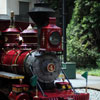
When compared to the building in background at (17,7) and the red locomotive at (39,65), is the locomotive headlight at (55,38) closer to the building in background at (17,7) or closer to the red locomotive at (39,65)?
the red locomotive at (39,65)

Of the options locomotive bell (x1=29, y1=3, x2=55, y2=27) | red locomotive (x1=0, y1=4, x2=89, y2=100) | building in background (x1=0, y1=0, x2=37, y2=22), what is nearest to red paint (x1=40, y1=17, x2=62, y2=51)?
red locomotive (x1=0, y1=4, x2=89, y2=100)

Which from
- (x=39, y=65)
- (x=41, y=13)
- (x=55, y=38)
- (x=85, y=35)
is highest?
(x=41, y=13)

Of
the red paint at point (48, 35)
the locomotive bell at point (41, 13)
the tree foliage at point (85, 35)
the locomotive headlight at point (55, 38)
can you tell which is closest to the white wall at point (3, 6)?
the tree foliage at point (85, 35)

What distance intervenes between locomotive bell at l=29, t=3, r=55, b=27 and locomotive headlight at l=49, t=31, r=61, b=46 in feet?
1.62

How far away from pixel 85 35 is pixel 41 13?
46.3 ft

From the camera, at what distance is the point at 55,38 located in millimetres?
7594

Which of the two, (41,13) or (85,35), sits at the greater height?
(41,13)

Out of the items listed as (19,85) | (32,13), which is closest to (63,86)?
(19,85)

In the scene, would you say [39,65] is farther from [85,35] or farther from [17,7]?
[17,7]

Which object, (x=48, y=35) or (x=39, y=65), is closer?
(x=48, y=35)

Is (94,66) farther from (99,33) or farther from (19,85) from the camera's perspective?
(19,85)

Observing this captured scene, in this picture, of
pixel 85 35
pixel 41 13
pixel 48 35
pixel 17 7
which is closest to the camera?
pixel 48 35

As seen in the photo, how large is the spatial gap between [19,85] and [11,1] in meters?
19.1

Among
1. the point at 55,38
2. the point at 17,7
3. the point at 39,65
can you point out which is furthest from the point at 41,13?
the point at 17,7
